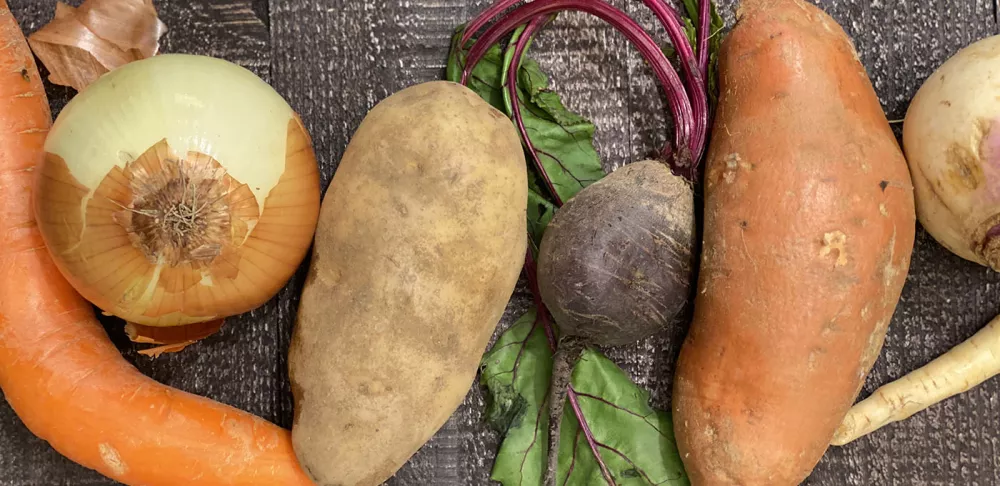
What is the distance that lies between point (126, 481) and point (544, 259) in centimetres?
65

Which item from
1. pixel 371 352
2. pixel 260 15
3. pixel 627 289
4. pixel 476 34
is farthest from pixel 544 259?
pixel 260 15

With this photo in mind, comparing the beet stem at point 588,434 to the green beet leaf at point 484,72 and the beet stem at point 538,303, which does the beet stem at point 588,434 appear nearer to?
the beet stem at point 538,303

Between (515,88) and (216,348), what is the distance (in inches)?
23.7

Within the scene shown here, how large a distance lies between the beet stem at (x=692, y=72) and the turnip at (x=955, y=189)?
29 cm

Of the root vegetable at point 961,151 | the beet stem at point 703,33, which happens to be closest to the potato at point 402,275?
the beet stem at point 703,33

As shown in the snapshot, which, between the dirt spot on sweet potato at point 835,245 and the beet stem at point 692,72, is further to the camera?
the beet stem at point 692,72

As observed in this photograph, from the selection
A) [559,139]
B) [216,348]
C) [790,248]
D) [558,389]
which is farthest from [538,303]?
[216,348]

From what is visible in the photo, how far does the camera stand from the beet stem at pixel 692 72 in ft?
3.15

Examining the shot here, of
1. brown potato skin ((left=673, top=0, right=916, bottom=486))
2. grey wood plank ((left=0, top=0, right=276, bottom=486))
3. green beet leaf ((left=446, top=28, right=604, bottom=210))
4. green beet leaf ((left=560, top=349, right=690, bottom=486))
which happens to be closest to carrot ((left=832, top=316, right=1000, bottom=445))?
brown potato skin ((left=673, top=0, right=916, bottom=486))

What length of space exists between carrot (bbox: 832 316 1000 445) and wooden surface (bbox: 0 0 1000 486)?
0.11 feet

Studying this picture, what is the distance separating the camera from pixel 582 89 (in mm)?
1043

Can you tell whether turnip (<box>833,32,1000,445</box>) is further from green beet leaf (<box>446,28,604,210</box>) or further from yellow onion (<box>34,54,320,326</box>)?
yellow onion (<box>34,54,320,326</box>)

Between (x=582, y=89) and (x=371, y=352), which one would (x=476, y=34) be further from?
(x=371, y=352)

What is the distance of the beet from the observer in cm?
88
